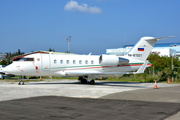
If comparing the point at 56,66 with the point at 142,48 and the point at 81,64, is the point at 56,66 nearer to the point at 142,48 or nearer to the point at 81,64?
the point at 81,64

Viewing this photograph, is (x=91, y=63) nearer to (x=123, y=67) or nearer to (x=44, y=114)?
(x=123, y=67)

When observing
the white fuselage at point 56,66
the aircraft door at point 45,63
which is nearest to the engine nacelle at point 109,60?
the white fuselage at point 56,66

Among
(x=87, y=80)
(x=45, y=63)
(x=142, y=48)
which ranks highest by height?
(x=142, y=48)

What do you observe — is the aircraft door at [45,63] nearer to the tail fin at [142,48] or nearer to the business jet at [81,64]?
the business jet at [81,64]

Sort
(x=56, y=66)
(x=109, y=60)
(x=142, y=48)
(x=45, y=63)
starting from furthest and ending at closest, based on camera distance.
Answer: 1. (x=142, y=48)
2. (x=109, y=60)
3. (x=56, y=66)
4. (x=45, y=63)

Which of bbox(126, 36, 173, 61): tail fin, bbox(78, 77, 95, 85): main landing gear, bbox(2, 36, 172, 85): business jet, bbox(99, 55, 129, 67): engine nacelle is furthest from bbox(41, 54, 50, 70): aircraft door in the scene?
bbox(126, 36, 173, 61): tail fin

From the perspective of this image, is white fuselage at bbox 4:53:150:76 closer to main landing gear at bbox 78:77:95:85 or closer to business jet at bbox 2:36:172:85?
business jet at bbox 2:36:172:85

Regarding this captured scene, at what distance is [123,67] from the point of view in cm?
2562

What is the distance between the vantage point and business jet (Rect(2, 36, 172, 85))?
22.5 m

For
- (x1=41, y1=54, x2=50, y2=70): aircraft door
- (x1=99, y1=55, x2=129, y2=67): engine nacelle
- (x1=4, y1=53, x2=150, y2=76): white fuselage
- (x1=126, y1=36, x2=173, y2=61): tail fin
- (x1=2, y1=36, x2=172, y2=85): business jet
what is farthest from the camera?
(x1=126, y1=36, x2=173, y2=61): tail fin

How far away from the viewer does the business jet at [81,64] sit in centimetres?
2248

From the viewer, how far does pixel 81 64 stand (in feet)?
80.2

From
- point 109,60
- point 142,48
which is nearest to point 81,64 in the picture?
point 109,60

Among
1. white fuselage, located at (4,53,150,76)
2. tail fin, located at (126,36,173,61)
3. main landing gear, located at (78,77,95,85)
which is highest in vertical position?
tail fin, located at (126,36,173,61)
